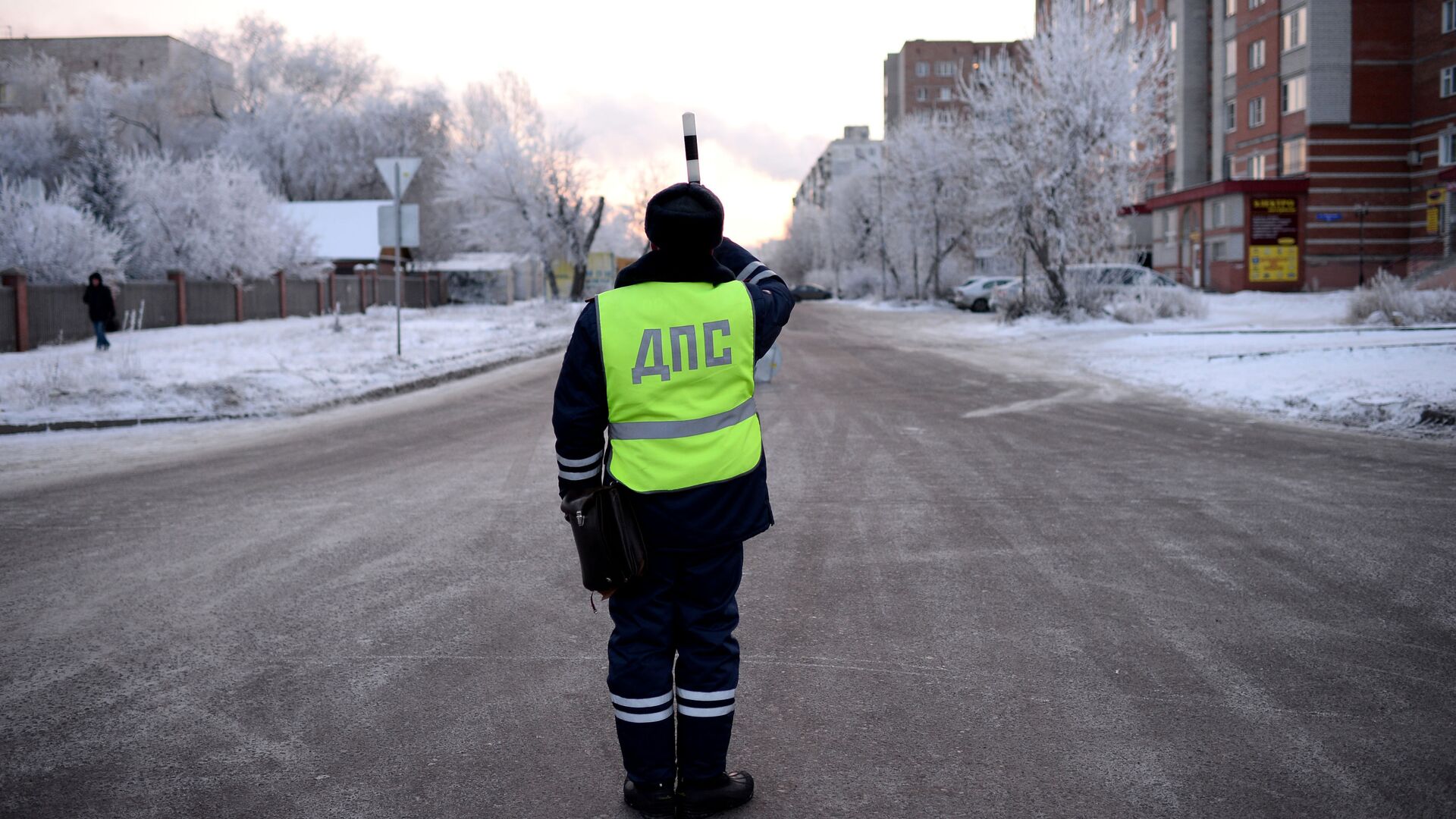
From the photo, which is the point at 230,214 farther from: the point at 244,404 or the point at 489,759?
the point at 489,759

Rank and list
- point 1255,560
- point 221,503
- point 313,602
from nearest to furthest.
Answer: point 313,602
point 1255,560
point 221,503

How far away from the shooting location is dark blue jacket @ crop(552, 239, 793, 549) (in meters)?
3.31

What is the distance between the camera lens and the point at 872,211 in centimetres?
7569

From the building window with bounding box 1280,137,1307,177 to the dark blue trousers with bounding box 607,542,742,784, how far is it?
5468 centimetres

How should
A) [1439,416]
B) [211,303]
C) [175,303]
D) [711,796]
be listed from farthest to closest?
1. [211,303]
2. [175,303]
3. [1439,416]
4. [711,796]

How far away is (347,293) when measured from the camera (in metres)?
43.3

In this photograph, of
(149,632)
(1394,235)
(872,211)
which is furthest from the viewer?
(872,211)

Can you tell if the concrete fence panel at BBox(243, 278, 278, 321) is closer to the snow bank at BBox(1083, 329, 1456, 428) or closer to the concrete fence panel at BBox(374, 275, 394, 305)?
the concrete fence panel at BBox(374, 275, 394, 305)

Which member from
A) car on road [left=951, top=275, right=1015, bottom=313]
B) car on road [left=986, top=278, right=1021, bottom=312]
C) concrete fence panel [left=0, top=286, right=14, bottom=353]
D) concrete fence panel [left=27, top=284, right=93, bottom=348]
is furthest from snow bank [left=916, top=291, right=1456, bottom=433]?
concrete fence panel [left=27, top=284, right=93, bottom=348]

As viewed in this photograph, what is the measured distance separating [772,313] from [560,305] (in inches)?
1926

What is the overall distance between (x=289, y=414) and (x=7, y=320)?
1314 cm

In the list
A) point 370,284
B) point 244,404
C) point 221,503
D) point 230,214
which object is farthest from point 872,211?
point 221,503

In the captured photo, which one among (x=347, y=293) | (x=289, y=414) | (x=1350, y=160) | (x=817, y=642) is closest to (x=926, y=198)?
(x=1350, y=160)

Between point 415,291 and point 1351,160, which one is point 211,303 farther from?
point 1351,160
